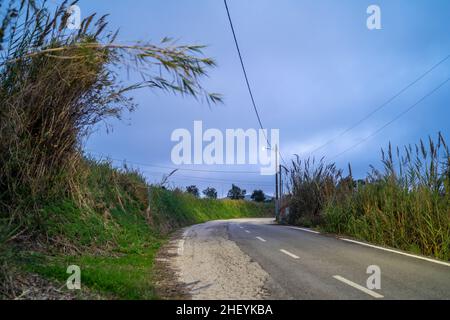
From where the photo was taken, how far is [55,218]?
8305mm

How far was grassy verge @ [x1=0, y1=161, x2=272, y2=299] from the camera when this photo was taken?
5.72 metres

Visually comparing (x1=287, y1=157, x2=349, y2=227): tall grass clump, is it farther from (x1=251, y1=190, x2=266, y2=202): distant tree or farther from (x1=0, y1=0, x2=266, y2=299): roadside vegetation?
(x1=251, y1=190, x2=266, y2=202): distant tree

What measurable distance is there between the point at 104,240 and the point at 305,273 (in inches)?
192

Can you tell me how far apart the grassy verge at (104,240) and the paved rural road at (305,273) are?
96cm

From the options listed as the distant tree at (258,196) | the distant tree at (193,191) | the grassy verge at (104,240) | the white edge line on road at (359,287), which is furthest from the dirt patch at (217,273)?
the distant tree at (258,196)

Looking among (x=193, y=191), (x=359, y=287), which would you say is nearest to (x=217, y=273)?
(x=359, y=287)

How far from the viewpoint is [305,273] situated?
23.9ft

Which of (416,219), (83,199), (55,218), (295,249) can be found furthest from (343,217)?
(55,218)

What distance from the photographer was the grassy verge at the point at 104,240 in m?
5.72

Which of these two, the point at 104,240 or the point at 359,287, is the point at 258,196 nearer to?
the point at 104,240

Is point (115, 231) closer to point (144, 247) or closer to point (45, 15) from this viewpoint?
point (144, 247)

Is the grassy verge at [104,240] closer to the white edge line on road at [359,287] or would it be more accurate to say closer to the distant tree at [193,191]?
the white edge line on road at [359,287]

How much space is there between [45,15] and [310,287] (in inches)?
252

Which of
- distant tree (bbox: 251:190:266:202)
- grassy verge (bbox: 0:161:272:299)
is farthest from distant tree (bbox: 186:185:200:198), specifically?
grassy verge (bbox: 0:161:272:299)
